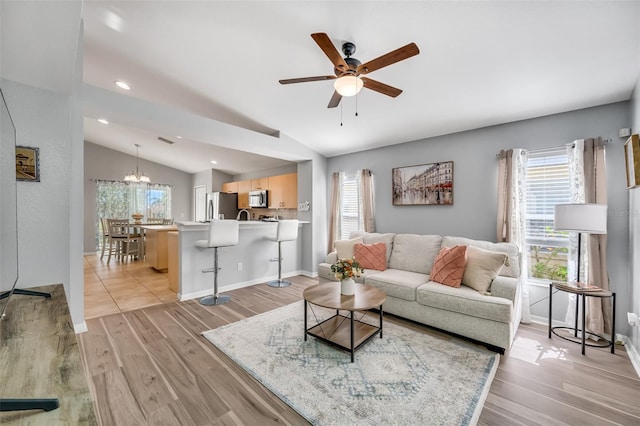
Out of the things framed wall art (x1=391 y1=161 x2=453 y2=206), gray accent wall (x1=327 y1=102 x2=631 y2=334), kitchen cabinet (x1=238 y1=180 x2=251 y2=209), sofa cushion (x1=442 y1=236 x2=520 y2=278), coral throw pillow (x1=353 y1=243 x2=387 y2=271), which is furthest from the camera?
kitchen cabinet (x1=238 y1=180 x2=251 y2=209)

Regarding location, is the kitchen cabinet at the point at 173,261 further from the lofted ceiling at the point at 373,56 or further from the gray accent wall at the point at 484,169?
the gray accent wall at the point at 484,169

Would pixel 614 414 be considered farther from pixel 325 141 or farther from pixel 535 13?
pixel 325 141

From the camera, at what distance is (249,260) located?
183 inches

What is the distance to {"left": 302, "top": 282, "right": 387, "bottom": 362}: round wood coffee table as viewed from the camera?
2387mm

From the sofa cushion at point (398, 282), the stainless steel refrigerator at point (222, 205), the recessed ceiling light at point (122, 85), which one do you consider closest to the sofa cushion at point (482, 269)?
the sofa cushion at point (398, 282)

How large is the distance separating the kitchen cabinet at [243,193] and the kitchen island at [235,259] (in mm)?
2533

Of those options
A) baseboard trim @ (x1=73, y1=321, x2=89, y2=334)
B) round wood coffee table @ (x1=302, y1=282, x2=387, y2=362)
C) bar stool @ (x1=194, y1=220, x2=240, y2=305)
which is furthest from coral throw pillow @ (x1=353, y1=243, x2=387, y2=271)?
baseboard trim @ (x1=73, y1=321, x2=89, y2=334)

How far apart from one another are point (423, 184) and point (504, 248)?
148 cm

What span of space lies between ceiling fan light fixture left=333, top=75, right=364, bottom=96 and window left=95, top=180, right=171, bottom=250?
332 inches

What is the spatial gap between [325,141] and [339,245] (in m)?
1.90

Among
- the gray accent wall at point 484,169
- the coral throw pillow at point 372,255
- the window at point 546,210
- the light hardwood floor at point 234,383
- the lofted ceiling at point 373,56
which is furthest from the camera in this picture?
the coral throw pillow at point 372,255

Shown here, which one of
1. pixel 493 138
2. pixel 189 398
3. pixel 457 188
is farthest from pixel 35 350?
pixel 493 138

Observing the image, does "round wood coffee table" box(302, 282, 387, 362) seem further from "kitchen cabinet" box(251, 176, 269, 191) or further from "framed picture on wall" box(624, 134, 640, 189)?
"kitchen cabinet" box(251, 176, 269, 191)

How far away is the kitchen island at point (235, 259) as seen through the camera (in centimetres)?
389
